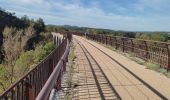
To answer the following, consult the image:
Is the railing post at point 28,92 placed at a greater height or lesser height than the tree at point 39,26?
greater

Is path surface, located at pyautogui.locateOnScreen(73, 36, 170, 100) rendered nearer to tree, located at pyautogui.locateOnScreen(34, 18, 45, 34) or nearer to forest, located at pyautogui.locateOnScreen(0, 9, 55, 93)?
forest, located at pyautogui.locateOnScreen(0, 9, 55, 93)

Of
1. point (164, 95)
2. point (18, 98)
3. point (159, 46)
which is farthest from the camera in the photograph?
point (159, 46)

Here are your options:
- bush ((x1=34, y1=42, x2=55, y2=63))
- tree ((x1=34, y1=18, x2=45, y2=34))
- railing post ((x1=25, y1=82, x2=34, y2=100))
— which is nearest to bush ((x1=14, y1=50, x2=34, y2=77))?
bush ((x1=34, y1=42, x2=55, y2=63))

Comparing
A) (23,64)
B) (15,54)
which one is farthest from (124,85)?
(15,54)

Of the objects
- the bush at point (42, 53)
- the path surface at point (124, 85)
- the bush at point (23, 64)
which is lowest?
the bush at point (23, 64)

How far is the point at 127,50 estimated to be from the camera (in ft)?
79.7

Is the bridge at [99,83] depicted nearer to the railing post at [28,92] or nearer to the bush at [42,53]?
the railing post at [28,92]

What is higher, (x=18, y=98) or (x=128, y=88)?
(x=18, y=98)

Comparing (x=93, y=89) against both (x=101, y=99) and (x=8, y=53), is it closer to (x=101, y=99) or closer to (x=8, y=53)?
(x=101, y=99)

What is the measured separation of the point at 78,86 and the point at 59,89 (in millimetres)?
878

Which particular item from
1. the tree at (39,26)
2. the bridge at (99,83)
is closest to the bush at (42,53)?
the bridge at (99,83)

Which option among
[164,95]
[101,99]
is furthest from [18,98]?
[164,95]

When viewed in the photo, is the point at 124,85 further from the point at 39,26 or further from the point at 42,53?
the point at 39,26

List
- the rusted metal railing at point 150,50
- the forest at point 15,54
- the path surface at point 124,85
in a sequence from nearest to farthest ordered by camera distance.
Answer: the path surface at point 124,85, the rusted metal railing at point 150,50, the forest at point 15,54
